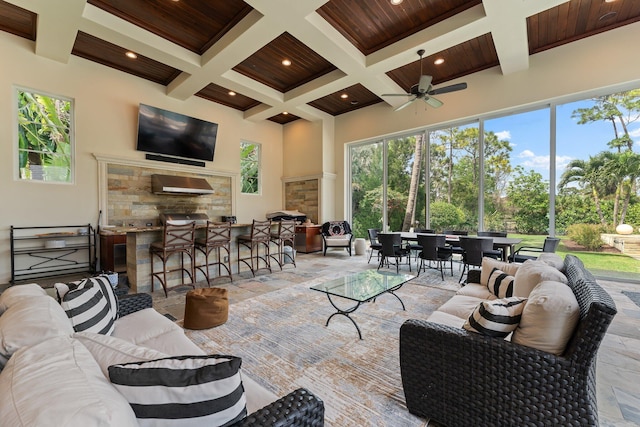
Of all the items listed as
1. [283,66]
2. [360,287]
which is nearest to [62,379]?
[360,287]

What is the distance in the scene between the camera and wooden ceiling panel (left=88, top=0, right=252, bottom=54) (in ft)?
12.7

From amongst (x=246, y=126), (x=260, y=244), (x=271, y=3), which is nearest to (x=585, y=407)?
(x=271, y=3)

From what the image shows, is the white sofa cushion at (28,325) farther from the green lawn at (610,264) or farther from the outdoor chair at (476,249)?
the green lawn at (610,264)

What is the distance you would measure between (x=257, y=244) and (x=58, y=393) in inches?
191

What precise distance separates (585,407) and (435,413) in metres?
0.71

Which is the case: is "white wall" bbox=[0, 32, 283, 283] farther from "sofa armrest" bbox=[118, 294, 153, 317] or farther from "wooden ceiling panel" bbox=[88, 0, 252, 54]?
"sofa armrest" bbox=[118, 294, 153, 317]

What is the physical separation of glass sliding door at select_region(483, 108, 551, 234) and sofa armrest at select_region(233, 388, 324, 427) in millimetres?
6261

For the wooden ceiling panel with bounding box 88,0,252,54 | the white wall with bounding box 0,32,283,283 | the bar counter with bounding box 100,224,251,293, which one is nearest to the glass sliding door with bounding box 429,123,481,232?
the wooden ceiling panel with bounding box 88,0,252,54

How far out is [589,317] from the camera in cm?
125

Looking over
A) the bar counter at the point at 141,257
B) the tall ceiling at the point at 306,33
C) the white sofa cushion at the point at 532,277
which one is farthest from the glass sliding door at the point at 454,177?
the bar counter at the point at 141,257

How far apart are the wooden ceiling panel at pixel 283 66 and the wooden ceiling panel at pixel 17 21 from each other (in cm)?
310

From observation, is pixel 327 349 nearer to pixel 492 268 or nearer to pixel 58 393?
pixel 492 268

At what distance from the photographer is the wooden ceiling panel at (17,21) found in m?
3.99

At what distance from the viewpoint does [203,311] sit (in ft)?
9.37
